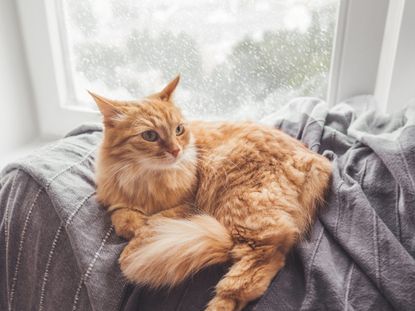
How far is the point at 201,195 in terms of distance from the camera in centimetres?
93

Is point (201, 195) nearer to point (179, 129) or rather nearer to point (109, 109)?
point (179, 129)

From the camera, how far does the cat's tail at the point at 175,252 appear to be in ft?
2.47

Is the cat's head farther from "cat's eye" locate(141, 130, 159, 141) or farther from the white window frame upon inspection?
the white window frame

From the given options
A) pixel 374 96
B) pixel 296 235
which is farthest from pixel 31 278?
pixel 374 96

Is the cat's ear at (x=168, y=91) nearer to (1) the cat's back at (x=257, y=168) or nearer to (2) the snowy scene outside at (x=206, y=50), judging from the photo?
(1) the cat's back at (x=257, y=168)

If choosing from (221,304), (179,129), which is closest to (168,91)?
(179,129)

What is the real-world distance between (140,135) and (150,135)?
23 mm

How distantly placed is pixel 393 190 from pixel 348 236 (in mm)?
143

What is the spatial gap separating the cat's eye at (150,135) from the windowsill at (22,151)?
0.66m

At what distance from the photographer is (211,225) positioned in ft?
2.68

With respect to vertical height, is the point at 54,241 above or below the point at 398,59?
below

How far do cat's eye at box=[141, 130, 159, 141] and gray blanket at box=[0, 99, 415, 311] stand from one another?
19cm

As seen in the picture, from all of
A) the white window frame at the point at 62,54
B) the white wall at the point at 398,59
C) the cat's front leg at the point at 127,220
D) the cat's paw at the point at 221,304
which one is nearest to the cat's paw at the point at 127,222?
the cat's front leg at the point at 127,220

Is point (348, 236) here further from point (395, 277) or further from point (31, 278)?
point (31, 278)
